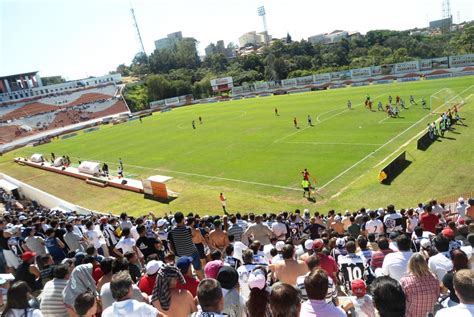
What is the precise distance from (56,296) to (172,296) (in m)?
2.25

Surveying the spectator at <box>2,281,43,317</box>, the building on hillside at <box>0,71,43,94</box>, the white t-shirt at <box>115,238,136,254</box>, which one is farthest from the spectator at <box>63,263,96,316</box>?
the building on hillside at <box>0,71,43,94</box>

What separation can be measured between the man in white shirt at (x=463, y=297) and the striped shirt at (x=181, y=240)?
6.11 m

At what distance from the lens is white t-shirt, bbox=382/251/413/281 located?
621 centimetres

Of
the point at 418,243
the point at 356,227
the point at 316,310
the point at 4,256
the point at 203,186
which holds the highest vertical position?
the point at 316,310

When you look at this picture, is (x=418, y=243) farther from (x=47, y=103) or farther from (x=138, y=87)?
(x=138, y=87)

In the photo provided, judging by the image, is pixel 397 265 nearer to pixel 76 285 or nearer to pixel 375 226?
pixel 76 285

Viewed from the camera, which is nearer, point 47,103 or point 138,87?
point 47,103

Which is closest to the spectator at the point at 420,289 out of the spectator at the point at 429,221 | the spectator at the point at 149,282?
the spectator at the point at 149,282

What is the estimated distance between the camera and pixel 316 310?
4.25 metres

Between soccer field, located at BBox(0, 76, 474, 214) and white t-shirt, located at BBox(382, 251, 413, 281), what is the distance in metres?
13.8

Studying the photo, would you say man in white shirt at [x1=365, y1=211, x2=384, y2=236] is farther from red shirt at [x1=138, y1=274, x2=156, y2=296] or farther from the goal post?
the goal post

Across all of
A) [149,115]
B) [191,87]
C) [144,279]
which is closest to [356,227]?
[144,279]

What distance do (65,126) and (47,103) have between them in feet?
58.0

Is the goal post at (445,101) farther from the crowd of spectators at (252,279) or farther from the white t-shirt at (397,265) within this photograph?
the white t-shirt at (397,265)
